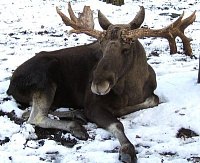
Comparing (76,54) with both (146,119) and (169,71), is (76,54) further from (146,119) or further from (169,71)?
(169,71)

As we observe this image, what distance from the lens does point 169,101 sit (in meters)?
5.68

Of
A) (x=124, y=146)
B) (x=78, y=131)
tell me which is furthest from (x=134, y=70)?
(x=124, y=146)

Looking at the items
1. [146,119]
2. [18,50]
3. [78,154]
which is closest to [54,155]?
[78,154]

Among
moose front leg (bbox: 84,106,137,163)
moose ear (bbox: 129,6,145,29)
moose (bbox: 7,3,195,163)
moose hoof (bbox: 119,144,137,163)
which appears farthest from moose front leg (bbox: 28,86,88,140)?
moose ear (bbox: 129,6,145,29)

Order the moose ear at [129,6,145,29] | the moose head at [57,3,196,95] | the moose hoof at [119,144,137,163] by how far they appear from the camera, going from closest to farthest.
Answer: the moose hoof at [119,144,137,163] → the moose head at [57,3,196,95] → the moose ear at [129,6,145,29]

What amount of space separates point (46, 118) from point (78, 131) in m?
0.64

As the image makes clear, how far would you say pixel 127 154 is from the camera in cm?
399

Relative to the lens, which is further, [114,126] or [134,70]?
[134,70]

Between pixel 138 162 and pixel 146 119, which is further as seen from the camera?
pixel 146 119

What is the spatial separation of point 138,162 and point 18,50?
603 centimetres

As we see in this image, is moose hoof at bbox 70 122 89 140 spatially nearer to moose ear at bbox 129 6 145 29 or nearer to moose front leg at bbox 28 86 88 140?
moose front leg at bbox 28 86 88 140

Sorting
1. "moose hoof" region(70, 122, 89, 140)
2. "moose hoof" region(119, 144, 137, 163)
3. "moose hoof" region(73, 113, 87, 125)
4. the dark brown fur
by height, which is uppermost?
the dark brown fur

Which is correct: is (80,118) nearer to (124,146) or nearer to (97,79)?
(97,79)

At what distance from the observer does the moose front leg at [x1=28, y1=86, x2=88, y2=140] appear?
4.77 metres
